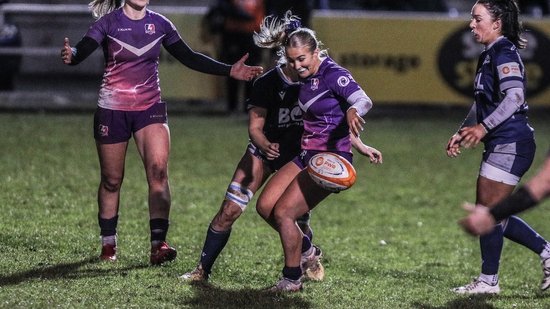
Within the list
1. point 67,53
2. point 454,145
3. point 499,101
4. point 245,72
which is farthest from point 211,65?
point 499,101

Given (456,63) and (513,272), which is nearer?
(513,272)

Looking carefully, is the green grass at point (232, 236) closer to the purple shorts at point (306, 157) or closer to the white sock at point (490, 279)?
the white sock at point (490, 279)

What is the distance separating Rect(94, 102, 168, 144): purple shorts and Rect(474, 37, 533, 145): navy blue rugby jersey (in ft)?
7.43

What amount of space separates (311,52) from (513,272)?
2.98 metres

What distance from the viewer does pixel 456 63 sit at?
722 inches

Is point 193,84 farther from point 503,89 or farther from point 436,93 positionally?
point 503,89

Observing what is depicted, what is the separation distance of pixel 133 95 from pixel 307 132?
1.37 meters

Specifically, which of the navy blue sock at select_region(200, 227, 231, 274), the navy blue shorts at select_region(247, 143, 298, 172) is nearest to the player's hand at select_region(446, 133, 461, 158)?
the navy blue shorts at select_region(247, 143, 298, 172)

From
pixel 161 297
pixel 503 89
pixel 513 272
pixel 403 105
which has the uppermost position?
pixel 503 89

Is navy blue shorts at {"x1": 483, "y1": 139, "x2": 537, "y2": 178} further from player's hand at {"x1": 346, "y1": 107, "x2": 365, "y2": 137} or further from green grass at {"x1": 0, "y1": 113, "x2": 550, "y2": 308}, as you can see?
player's hand at {"x1": 346, "y1": 107, "x2": 365, "y2": 137}

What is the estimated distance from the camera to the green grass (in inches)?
281

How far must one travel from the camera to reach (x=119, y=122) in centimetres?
788

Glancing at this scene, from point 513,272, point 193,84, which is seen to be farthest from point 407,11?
point 513,272

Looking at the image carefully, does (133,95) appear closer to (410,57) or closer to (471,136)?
(471,136)
